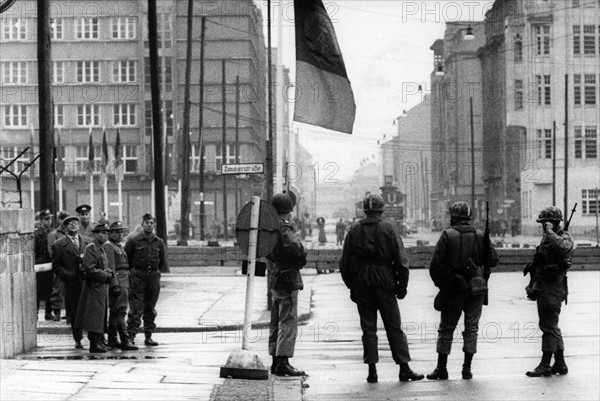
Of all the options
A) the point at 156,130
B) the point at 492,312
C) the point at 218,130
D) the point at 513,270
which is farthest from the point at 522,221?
the point at 492,312

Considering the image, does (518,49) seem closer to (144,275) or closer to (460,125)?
(460,125)

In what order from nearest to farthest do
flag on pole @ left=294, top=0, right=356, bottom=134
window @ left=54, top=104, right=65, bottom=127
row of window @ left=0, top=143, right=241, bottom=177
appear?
flag on pole @ left=294, top=0, right=356, bottom=134, row of window @ left=0, top=143, right=241, bottom=177, window @ left=54, top=104, right=65, bottom=127

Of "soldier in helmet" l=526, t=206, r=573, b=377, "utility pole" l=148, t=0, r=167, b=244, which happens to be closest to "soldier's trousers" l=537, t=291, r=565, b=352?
"soldier in helmet" l=526, t=206, r=573, b=377

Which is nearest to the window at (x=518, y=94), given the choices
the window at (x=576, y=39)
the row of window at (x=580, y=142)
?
the row of window at (x=580, y=142)

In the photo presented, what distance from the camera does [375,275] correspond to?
13.6m

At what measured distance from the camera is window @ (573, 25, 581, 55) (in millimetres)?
→ 91625

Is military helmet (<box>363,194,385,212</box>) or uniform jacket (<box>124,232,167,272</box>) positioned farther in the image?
uniform jacket (<box>124,232,167,272</box>)

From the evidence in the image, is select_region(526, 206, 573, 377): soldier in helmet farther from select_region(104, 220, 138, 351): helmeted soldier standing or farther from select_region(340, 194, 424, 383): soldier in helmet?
select_region(104, 220, 138, 351): helmeted soldier standing

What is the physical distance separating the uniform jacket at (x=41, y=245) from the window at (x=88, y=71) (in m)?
77.4

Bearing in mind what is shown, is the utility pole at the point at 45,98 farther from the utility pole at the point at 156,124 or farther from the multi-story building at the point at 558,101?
the multi-story building at the point at 558,101

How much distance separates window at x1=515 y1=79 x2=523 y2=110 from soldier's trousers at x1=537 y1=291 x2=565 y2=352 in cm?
7900

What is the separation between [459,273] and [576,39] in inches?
3170

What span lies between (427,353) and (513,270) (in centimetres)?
2911

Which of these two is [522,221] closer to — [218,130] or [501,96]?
[501,96]
